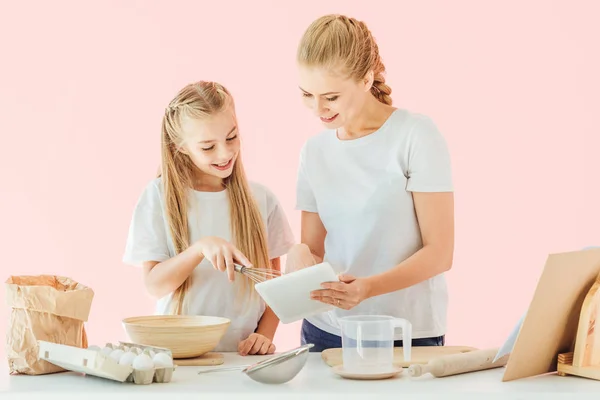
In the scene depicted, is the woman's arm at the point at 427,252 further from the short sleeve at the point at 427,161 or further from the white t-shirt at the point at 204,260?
the white t-shirt at the point at 204,260

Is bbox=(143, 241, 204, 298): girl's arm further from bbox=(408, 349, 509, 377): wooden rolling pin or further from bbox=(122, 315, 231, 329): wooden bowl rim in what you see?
bbox=(408, 349, 509, 377): wooden rolling pin

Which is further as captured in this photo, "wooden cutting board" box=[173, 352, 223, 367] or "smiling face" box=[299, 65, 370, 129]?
"smiling face" box=[299, 65, 370, 129]

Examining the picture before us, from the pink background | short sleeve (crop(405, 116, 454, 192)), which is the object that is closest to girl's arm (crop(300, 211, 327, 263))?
short sleeve (crop(405, 116, 454, 192))

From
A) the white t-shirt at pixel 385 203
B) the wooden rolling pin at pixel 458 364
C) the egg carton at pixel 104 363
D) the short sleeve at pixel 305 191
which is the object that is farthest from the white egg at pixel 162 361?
the short sleeve at pixel 305 191

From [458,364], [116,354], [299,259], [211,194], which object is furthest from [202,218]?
[458,364]

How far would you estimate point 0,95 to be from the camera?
4727 mm

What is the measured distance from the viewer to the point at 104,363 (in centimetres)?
Answer: 171

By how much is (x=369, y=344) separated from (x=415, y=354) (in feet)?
0.94

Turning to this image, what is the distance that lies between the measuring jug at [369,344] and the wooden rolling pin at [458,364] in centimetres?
7

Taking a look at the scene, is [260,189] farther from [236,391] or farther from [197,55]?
[197,55]

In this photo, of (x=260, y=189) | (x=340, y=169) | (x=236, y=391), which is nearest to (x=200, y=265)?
(x=260, y=189)

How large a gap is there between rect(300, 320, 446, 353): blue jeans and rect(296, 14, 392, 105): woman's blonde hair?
0.74 metres

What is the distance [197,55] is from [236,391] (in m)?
3.38

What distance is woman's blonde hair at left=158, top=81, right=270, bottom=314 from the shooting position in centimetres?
247
